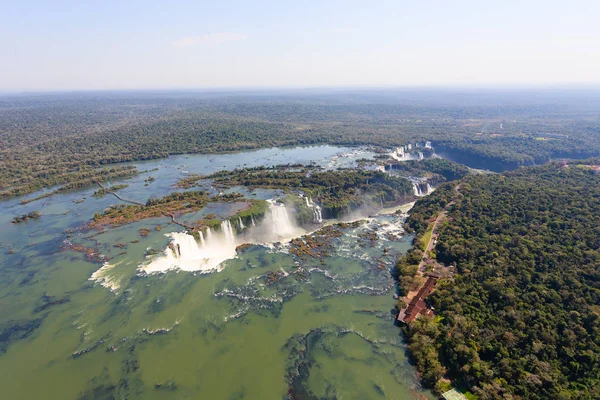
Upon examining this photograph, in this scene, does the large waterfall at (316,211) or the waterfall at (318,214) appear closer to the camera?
the large waterfall at (316,211)

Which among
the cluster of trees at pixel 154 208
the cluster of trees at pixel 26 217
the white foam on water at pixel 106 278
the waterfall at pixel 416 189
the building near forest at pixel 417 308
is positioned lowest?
the waterfall at pixel 416 189

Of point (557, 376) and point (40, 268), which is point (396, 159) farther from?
point (40, 268)

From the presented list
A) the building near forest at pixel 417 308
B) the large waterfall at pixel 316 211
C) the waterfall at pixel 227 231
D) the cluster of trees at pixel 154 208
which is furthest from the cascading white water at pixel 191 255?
the building near forest at pixel 417 308

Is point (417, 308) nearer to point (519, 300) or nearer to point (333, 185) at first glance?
point (519, 300)

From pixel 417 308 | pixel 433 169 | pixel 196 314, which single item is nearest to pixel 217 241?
pixel 196 314

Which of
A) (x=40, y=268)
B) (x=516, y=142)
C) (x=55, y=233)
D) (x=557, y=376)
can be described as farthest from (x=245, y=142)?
(x=557, y=376)

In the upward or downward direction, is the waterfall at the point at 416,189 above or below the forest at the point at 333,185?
below

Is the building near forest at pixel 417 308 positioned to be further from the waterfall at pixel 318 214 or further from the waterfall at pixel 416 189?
the waterfall at pixel 416 189
